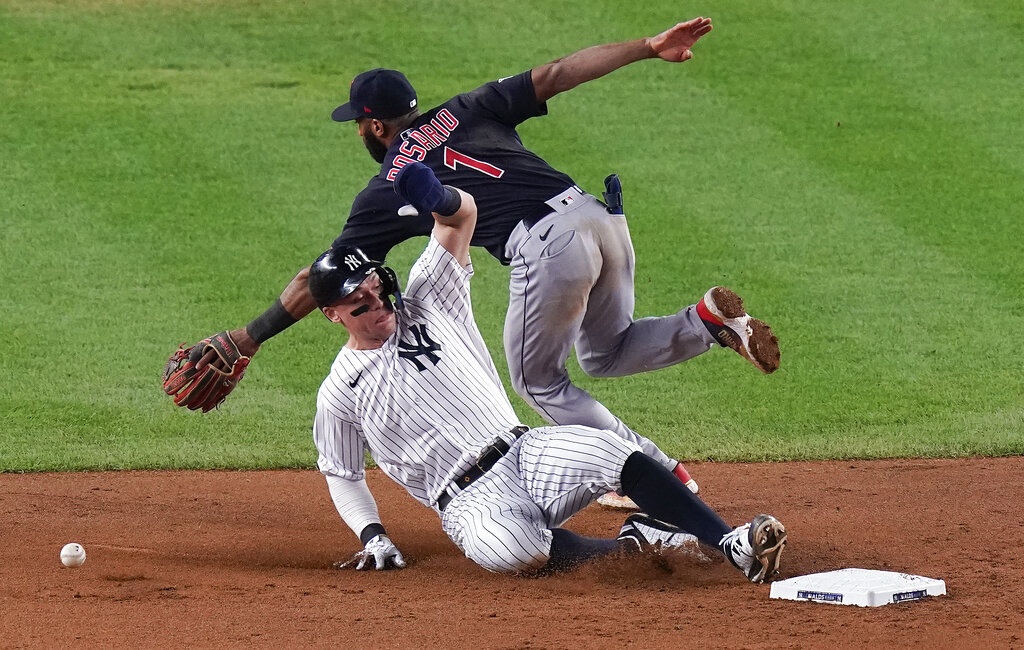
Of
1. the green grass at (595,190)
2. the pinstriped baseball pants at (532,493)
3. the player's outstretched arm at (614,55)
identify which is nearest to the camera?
the pinstriped baseball pants at (532,493)

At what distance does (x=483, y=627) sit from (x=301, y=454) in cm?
307

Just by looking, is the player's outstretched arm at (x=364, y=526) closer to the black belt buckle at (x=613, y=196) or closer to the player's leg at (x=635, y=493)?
the player's leg at (x=635, y=493)

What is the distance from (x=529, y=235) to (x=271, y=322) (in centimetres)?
108

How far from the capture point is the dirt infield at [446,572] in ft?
11.7

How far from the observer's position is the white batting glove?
14.7 ft

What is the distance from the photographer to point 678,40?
5082 mm

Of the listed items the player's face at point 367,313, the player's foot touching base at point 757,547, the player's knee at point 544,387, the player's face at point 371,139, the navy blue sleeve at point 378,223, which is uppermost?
the player's face at point 371,139

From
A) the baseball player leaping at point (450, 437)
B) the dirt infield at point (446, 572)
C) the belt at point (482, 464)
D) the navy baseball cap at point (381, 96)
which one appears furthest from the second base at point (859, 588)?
the navy baseball cap at point (381, 96)

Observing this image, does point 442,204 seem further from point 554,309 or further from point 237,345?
point 237,345

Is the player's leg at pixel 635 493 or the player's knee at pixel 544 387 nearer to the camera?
the player's leg at pixel 635 493

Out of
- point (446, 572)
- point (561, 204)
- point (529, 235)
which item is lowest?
point (446, 572)

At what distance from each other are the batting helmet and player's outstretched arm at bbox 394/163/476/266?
0.80 feet

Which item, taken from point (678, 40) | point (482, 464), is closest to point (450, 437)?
point (482, 464)

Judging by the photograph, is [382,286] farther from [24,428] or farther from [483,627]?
[24,428]
